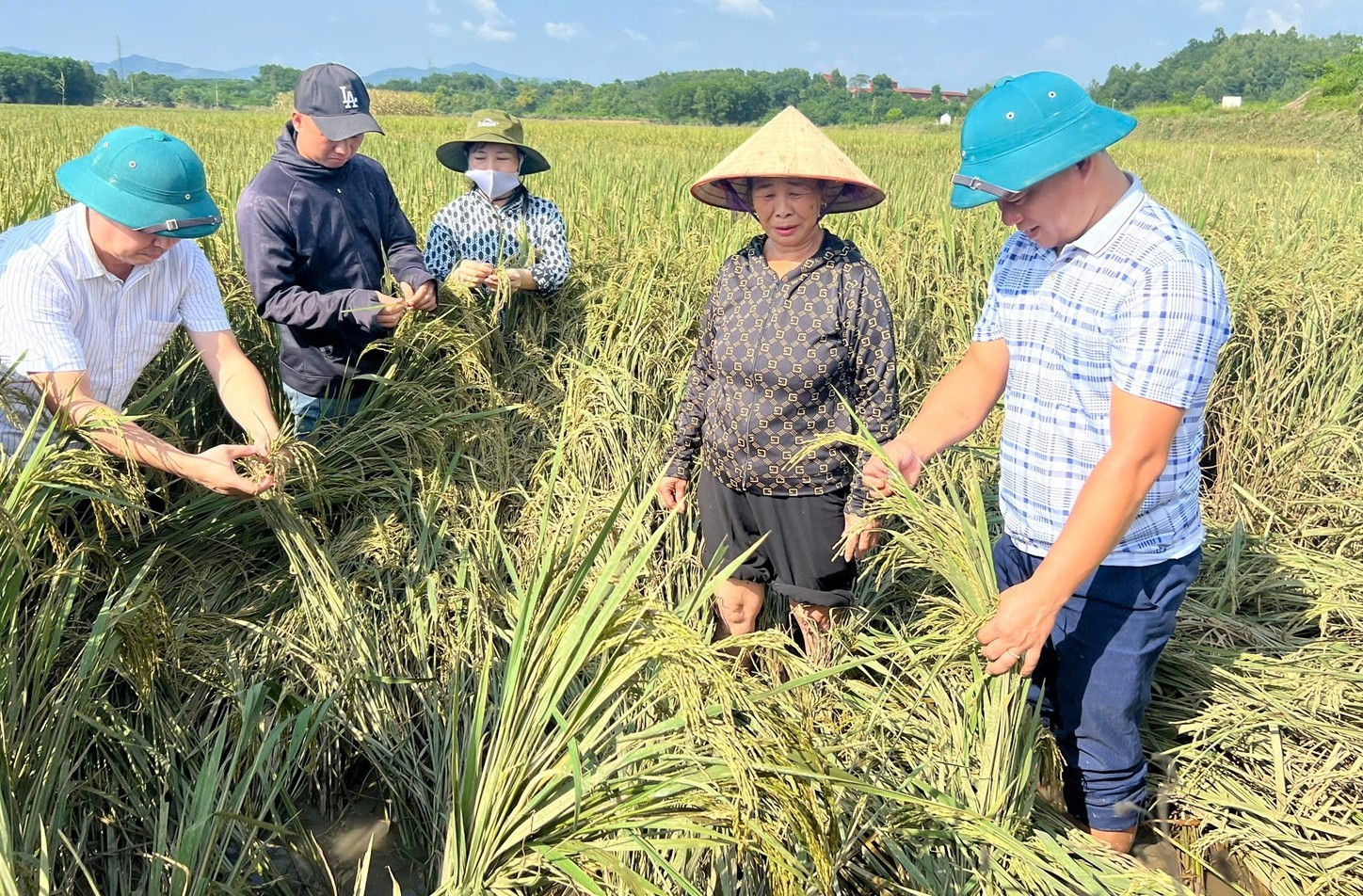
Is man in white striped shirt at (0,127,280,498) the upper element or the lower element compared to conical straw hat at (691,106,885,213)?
lower

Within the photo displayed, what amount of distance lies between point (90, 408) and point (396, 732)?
0.92 m

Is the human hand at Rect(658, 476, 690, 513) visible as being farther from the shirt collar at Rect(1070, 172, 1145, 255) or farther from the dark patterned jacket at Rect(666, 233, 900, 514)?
the shirt collar at Rect(1070, 172, 1145, 255)

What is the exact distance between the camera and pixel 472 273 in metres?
2.64

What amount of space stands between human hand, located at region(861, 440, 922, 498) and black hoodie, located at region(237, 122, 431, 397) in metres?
1.40

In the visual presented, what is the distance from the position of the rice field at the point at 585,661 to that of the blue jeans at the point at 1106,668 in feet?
0.36

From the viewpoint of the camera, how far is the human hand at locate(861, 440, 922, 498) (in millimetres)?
1783

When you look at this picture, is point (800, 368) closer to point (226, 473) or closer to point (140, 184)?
point (226, 473)

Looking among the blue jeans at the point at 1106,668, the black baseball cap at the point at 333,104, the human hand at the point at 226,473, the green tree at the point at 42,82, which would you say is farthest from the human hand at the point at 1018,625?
the green tree at the point at 42,82

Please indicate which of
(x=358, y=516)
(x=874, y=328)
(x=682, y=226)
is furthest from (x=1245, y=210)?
(x=358, y=516)

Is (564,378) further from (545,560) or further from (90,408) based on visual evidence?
(545,560)

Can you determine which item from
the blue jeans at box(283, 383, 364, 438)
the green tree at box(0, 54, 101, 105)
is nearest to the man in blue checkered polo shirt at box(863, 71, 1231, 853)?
the blue jeans at box(283, 383, 364, 438)

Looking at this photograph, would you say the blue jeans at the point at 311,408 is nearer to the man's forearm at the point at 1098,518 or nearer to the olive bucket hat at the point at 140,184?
the olive bucket hat at the point at 140,184

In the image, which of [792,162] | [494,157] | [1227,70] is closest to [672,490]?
[792,162]

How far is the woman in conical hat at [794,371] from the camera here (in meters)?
2.07
